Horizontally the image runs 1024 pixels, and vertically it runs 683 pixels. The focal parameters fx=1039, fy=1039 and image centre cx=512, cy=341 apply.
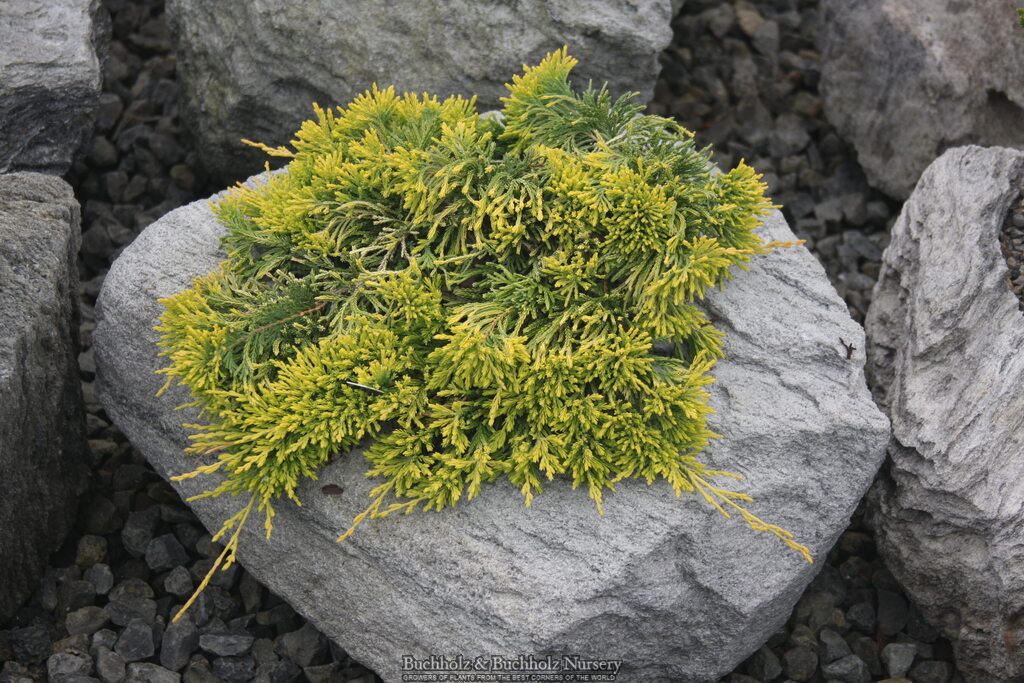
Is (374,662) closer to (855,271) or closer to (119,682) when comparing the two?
(119,682)

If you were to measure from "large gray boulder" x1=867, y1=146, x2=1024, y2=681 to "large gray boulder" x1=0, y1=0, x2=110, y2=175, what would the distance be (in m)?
3.95

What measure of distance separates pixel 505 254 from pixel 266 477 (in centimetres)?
119

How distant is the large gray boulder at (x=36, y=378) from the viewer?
384cm

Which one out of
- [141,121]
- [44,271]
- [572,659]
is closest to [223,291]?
[44,271]

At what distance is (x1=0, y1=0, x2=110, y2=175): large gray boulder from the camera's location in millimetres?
4887

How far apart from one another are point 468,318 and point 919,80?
137 inches

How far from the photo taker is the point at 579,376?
3.70 metres

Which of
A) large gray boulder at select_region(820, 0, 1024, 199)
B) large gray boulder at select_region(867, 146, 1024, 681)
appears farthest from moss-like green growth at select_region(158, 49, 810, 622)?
large gray boulder at select_region(820, 0, 1024, 199)

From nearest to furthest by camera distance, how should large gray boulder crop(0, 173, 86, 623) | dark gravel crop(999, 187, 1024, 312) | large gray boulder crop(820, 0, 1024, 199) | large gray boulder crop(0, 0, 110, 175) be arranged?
large gray boulder crop(0, 173, 86, 623)
dark gravel crop(999, 187, 1024, 312)
large gray boulder crop(0, 0, 110, 175)
large gray boulder crop(820, 0, 1024, 199)

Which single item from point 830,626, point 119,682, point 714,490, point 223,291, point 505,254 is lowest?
point 119,682

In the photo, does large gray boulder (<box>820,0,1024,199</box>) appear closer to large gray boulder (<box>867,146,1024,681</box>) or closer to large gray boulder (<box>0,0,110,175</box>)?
large gray boulder (<box>867,146,1024,681</box>)

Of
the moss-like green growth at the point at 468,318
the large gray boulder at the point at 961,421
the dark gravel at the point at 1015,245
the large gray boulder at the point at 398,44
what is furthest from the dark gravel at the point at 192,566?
the large gray boulder at the point at 398,44

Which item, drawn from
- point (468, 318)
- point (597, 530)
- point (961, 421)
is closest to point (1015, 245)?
point (961, 421)

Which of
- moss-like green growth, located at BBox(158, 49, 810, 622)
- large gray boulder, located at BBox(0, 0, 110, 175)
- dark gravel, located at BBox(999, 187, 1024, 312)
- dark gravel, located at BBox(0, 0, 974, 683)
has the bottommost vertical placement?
dark gravel, located at BBox(0, 0, 974, 683)
